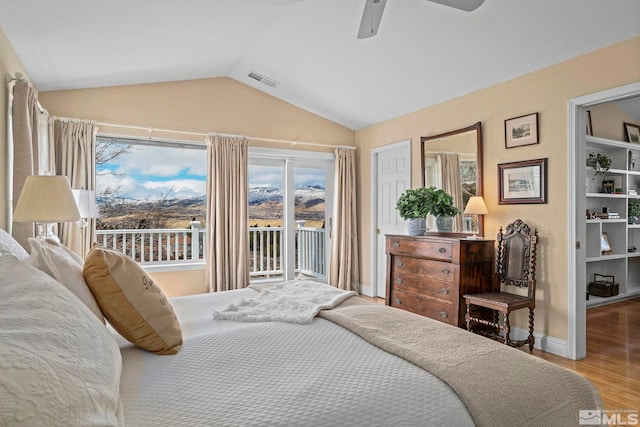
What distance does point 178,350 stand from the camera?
58.3 inches

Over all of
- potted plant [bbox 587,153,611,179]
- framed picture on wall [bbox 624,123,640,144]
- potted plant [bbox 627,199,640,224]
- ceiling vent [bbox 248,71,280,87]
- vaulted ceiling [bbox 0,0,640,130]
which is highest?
ceiling vent [bbox 248,71,280,87]

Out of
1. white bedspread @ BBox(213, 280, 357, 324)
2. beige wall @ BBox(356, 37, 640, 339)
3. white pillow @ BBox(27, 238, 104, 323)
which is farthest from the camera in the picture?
beige wall @ BBox(356, 37, 640, 339)

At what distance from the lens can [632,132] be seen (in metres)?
5.48

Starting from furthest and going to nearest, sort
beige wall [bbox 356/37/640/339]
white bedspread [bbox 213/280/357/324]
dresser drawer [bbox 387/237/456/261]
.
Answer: dresser drawer [bbox 387/237/456/261]
beige wall [bbox 356/37/640/339]
white bedspread [bbox 213/280/357/324]

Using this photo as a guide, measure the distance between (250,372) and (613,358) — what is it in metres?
3.45

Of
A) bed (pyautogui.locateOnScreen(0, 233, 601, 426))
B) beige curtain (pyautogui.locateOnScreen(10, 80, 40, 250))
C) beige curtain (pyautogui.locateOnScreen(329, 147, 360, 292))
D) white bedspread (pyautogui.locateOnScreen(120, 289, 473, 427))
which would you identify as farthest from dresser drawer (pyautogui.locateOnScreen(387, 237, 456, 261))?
beige curtain (pyautogui.locateOnScreen(10, 80, 40, 250))

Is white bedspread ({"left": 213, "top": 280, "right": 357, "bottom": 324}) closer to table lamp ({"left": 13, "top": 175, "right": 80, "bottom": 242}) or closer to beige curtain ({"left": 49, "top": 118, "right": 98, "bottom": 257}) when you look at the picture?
table lamp ({"left": 13, "top": 175, "right": 80, "bottom": 242})

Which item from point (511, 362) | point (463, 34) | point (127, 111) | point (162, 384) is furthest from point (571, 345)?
point (127, 111)

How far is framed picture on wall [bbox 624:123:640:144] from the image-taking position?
5414 mm

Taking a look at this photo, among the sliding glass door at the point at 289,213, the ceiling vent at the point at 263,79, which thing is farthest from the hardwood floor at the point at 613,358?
the ceiling vent at the point at 263,79

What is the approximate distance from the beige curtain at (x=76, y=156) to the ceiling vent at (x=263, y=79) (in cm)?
198

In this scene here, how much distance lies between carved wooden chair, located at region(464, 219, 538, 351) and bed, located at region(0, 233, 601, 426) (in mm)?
1927

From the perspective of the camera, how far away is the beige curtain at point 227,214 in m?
4.83

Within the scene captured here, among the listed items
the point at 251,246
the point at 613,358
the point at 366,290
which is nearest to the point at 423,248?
the point at 613,358
